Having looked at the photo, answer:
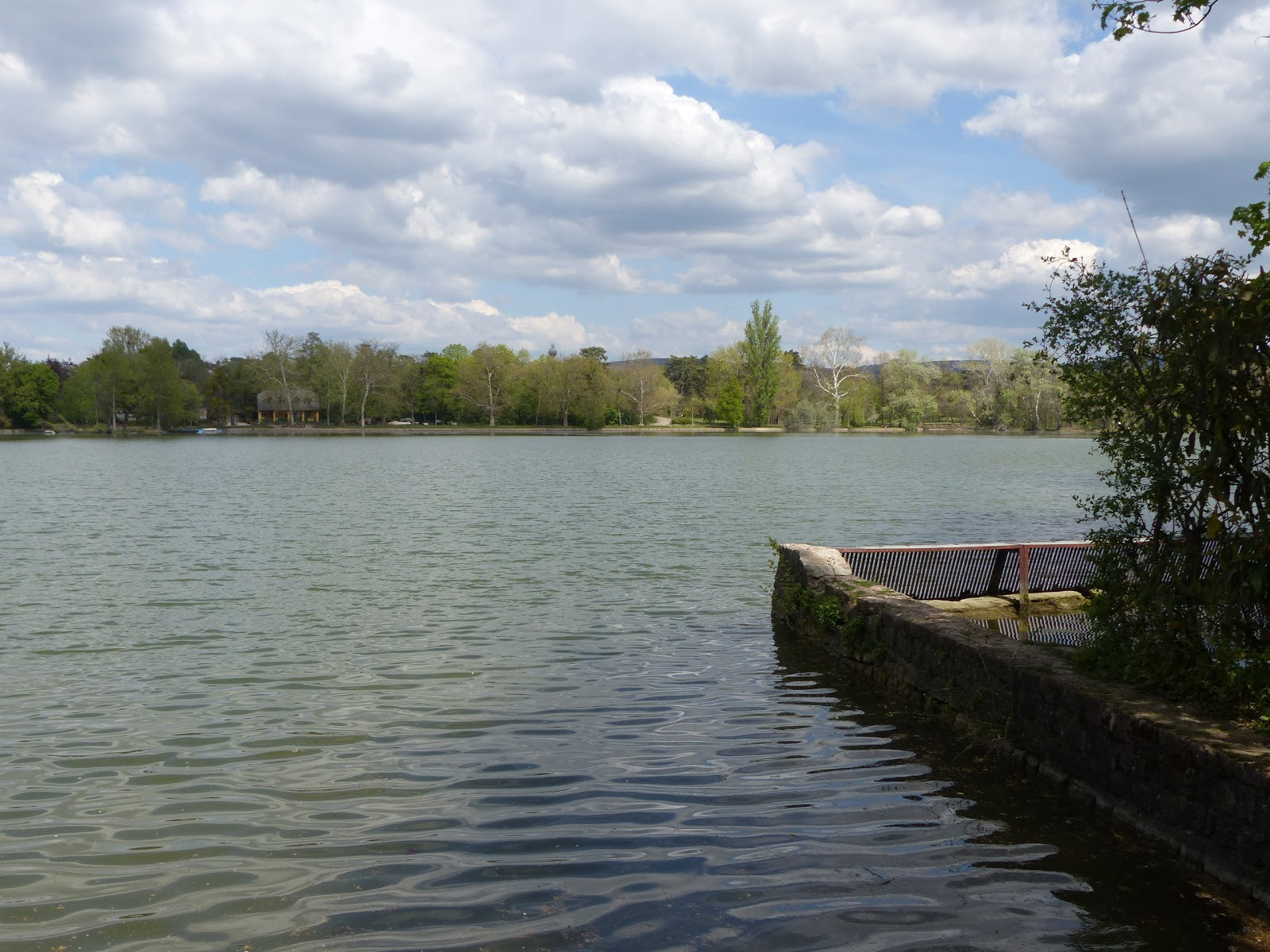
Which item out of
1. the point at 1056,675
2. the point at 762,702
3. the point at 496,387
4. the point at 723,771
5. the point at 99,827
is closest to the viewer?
the point at 99,827

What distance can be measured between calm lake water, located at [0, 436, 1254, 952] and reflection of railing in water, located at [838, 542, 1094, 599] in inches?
71.0

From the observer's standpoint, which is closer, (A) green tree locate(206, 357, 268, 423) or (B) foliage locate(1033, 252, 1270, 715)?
(B) foliage locate(1033, 252, 1270, 715)

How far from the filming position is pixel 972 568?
12805 mm

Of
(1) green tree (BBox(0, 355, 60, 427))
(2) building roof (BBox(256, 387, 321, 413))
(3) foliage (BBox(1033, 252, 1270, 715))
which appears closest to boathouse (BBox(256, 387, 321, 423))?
(2) building roof (BBox(256, 387, 321, 413))

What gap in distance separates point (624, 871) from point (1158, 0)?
7.58 metres

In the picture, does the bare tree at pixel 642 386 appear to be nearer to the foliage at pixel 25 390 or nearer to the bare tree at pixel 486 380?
the bare tree at pixel 486 380

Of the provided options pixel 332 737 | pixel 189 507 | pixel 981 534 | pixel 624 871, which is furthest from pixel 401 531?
pixel 624 871

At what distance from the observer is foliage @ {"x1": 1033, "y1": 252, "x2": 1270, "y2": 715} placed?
18.7 ft

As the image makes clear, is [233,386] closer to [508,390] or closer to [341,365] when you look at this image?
[341,365]


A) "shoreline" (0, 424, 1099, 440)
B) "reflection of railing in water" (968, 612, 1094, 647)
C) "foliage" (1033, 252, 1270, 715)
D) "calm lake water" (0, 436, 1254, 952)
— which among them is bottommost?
"calm lake water" (0, 436, 1254, 952)

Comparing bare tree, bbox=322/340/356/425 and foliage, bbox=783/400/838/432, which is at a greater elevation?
bare tree, bbox=322/340/356/425

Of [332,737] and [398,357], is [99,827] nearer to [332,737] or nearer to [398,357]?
[332,737]

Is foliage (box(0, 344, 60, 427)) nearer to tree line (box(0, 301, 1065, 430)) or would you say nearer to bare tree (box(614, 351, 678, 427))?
tree line (box(0, 301, 1065, 430))

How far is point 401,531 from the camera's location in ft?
77.3
